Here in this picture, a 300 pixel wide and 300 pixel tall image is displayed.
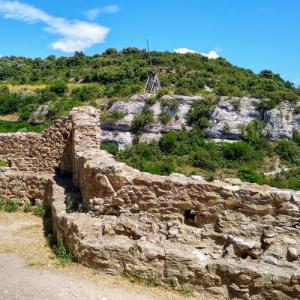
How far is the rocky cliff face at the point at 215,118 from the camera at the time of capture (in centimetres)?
5278

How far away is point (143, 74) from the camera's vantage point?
65.1 m

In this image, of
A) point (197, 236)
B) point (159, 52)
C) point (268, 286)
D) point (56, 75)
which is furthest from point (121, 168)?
point (159, 52)

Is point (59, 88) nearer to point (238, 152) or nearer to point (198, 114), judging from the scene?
point (198, 114)

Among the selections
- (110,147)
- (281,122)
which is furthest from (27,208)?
(281,122)

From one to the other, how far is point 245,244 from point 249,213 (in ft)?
1.39

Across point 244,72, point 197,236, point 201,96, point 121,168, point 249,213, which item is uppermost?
point 244,72

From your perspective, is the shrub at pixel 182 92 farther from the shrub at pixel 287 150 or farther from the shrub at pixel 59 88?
the shrub at pixel 59 88

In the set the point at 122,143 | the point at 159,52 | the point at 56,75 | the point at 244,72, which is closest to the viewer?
the point at 122,143

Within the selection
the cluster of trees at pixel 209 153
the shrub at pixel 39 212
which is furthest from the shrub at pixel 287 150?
the shrub at pixel 39 212

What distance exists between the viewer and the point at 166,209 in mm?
6344

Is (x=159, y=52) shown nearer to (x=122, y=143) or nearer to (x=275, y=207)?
(x=122, y=143)

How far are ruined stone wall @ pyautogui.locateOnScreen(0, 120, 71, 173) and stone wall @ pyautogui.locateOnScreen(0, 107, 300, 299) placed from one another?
374cm

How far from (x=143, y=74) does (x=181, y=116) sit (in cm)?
1336

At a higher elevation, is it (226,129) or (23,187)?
(226,129)
